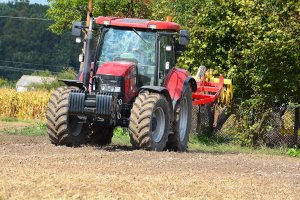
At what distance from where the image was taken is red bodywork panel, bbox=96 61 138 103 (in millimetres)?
17766

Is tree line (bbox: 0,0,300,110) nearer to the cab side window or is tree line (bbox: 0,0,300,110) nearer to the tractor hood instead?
the cab side window

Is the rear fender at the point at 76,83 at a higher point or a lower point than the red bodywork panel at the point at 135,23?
lower

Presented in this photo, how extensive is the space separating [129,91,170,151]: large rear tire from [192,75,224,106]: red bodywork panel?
3.81 meters

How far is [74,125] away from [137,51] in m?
1.97

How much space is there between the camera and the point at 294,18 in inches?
1009

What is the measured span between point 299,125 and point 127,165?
12.3 metres

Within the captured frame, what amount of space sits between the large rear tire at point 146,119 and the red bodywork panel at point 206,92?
3.81m

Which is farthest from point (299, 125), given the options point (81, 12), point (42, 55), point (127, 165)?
point (42, 55)

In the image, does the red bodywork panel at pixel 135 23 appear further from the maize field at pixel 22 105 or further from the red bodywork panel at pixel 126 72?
the maize field at pixel 22 105

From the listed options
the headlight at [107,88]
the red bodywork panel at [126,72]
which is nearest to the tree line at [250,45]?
the red bodywork panel at [126,72]

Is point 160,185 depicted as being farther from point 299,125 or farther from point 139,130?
point 299,125

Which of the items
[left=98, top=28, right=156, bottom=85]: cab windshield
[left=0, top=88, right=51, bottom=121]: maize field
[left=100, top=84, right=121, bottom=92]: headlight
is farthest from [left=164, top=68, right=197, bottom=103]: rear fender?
[left=0, top=88, right=51, bottom=121]: maize field

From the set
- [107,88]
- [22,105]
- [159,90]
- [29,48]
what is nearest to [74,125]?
[107,88]

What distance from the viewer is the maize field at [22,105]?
1754 inches
